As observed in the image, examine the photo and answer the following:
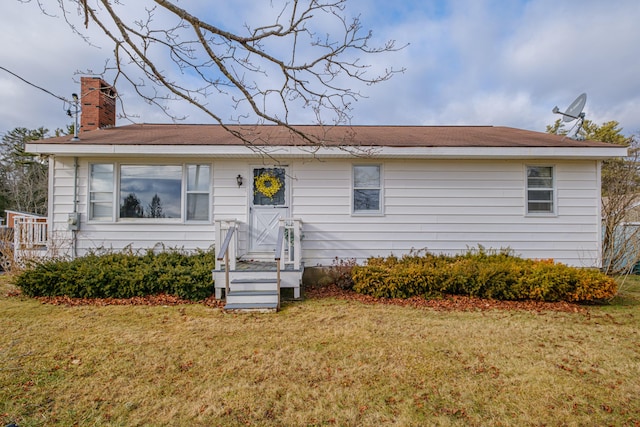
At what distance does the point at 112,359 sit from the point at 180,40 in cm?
366

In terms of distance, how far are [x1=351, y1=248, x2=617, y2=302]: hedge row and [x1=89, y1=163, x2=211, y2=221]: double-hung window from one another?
4168 mm

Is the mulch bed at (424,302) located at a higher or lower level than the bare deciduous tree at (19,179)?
lower

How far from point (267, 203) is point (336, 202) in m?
1.68

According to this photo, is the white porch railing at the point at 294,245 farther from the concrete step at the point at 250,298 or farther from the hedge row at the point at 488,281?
the hedge row at the point at 488,281

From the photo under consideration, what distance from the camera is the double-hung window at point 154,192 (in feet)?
25.3

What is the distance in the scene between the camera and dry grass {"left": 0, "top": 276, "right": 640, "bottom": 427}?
276 cm

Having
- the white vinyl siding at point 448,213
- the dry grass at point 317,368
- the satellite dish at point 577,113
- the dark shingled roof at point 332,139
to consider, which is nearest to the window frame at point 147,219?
the dark shingled roof at point 332,139

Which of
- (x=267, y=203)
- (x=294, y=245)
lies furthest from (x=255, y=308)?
(x=267, y=203)

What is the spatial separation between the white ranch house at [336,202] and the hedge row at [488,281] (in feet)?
3.79

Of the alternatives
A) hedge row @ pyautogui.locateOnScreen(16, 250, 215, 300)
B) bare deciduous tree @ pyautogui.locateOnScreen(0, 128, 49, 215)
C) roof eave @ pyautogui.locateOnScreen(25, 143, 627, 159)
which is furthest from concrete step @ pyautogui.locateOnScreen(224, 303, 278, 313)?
bare deciduous tree @ pyautogui.locateOnScreen(0, 128, 49, 215)

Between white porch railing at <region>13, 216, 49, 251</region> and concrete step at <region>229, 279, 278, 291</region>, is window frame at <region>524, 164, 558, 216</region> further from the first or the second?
white porch railing at <region>13, 216, 49, 251</region>

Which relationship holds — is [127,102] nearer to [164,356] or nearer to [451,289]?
[164,356]

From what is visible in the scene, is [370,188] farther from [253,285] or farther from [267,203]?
[253,285]

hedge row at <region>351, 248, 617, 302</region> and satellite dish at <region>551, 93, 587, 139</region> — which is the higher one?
satellite dish at <region>551, 93, 587, 139</region>
